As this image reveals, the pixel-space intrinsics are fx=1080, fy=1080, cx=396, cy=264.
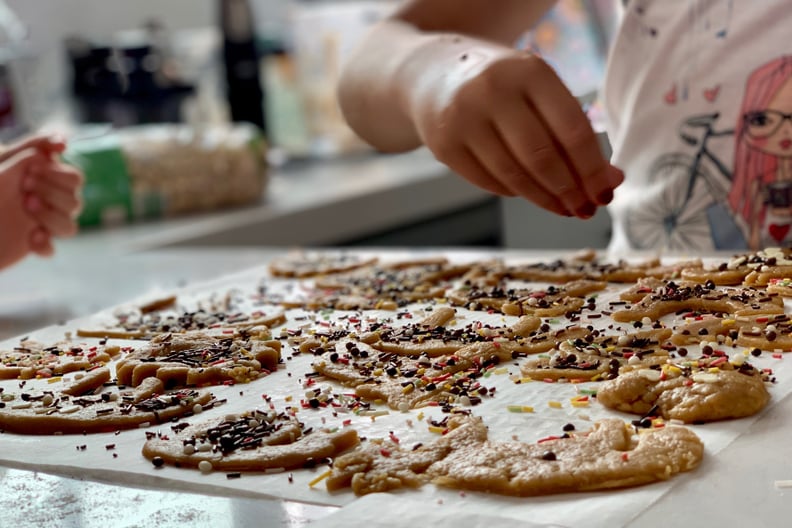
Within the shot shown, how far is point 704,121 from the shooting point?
151cm

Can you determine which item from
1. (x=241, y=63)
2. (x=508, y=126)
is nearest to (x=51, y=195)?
(x=508, y=126)

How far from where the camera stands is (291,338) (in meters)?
1.23

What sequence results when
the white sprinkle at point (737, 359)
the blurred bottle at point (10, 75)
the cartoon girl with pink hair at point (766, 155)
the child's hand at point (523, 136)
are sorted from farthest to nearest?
the blurred bottle at point (10, 75) → the cartoon girl with pink hair at point (766, 155) → the child's hand at point (523, 136) → the white sprinkle at point (737, 359)

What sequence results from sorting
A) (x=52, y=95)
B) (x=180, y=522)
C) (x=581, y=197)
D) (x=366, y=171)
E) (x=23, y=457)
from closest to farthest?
(x=180, y=522)
(x=23, y=457)
(x=581, y=197)
(x=366, y=171)
(x=52, y=95)

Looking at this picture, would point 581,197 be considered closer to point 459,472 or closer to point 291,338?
point 291,338

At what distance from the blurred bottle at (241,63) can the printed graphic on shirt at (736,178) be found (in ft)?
7.07

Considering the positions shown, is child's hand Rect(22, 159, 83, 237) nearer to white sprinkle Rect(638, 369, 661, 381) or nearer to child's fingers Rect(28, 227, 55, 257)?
child's fingers Rect(28, 227, 55, 257)

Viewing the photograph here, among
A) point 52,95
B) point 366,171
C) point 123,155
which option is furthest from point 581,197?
point 52,95

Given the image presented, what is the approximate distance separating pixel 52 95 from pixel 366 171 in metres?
1.35

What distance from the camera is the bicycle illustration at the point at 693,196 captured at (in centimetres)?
150

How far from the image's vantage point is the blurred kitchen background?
2.75 meters

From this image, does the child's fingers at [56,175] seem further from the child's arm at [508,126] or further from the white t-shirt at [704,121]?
the white t-shirt at [704,121]

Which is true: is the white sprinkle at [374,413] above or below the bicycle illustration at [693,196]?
below

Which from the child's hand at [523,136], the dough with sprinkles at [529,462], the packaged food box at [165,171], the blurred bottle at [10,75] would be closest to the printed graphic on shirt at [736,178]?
the child's hand at [523,136]
